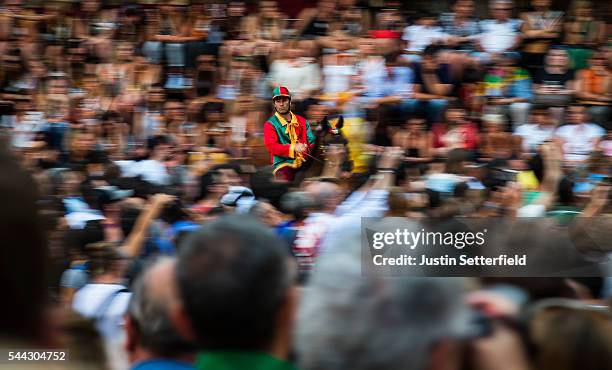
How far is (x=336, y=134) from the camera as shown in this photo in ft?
27.5

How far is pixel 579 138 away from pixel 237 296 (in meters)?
6.96

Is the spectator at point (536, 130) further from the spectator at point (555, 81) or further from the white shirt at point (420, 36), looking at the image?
the white shirt at point (420, 36)

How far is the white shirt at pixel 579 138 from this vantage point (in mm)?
8211

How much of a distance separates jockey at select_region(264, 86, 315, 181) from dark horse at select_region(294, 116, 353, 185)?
0.19 ft

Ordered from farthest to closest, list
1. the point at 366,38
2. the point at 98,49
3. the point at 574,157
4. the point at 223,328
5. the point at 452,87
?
1. the point at 98,49
2. the point at 366,38
3. the point at 452,87
4. the point at 574,157
5. the point at 223,328

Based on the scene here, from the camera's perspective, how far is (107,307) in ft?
13.3

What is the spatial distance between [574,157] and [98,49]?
571 cm

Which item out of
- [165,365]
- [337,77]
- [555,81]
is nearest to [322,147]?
[337,77]

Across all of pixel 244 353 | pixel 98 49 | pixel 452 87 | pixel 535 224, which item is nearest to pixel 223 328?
pixel 244 353

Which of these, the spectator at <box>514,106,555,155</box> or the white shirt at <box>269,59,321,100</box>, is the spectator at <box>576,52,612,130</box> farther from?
the white shirt at <box>269,59,321,100</box>

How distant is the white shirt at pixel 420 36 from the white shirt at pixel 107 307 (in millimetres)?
6387

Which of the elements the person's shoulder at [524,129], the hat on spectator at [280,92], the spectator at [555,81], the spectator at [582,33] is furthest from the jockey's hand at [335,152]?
the spectator at [582,33]

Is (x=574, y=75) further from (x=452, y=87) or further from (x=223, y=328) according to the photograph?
(x=223, y=328)

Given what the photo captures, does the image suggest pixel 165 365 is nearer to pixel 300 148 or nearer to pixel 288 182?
pixel 288 182
